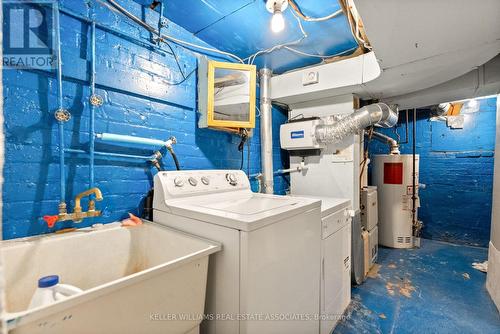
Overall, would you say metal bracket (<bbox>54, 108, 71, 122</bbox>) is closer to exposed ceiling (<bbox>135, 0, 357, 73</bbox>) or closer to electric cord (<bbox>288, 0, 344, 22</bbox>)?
exposed ceiling (<bbox>135, 0, 357, 73</bbox>)

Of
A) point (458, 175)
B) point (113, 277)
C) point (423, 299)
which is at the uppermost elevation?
point (458, 175)

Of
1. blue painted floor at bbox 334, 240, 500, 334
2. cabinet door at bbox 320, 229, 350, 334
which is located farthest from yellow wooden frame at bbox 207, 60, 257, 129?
blue painted floor at bbox 334, 240, 500, 334

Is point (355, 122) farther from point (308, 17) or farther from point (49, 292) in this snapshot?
point (49, 292)

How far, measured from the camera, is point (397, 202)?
131 inches

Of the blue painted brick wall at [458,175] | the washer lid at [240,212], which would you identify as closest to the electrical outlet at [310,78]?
the washer lid at [240,212]

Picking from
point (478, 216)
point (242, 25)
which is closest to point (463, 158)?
point (478, 216)

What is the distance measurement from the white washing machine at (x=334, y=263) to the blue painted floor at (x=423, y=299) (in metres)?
0.17

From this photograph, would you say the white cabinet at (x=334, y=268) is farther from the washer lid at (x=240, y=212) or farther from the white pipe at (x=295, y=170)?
the white pipe at (x=295, y=170)

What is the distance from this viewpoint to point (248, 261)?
0.97m

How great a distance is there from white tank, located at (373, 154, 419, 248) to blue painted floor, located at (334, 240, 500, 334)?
0.36 metres

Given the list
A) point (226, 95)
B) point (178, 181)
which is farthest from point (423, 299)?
point (226, 95)

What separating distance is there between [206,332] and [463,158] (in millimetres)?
4050

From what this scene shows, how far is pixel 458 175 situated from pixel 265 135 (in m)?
3.07

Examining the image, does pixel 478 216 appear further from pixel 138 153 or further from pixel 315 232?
pixel 138 153
